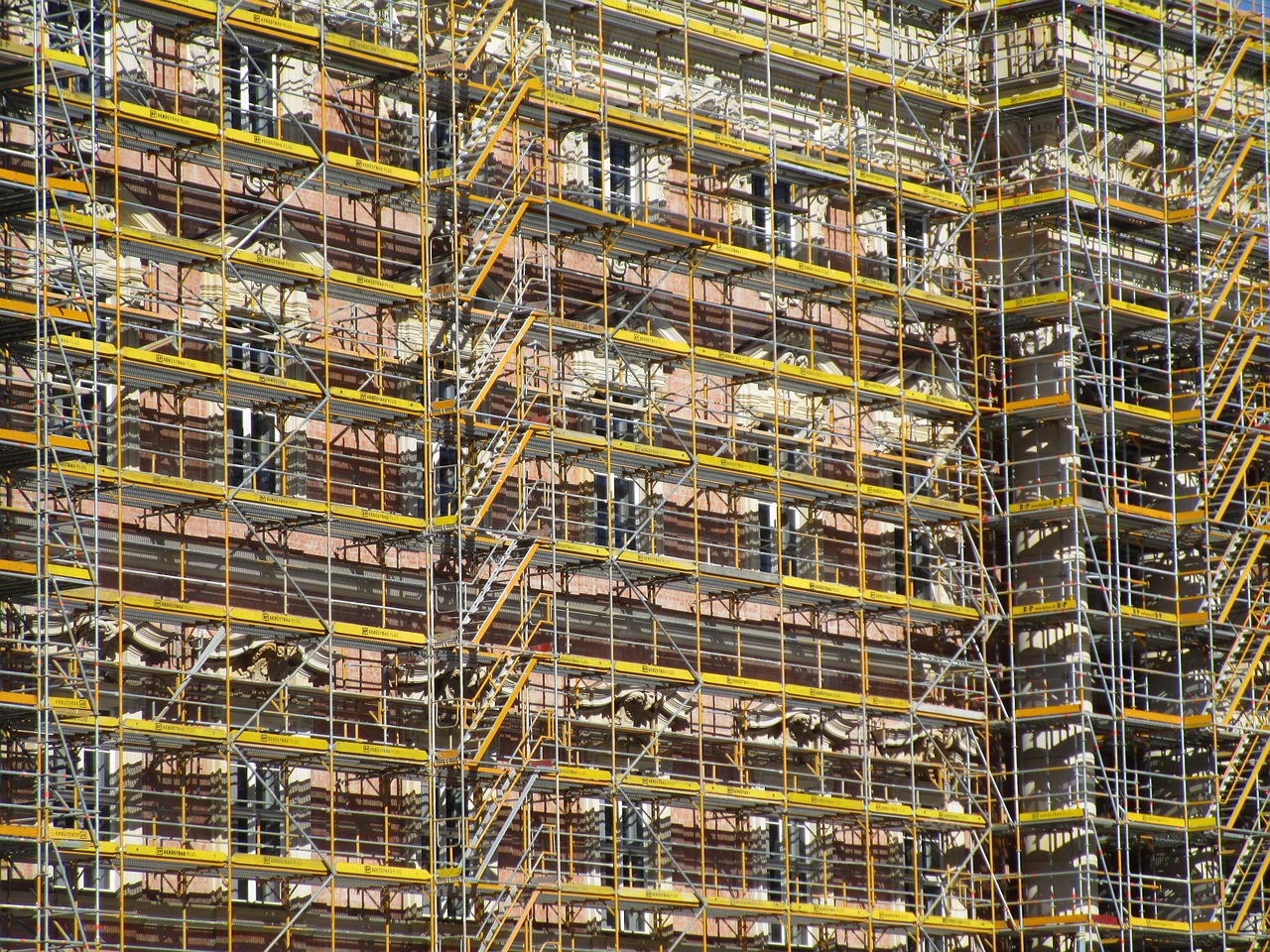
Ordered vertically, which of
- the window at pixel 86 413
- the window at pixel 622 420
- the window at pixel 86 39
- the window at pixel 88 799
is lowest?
the window at pixel 88 799

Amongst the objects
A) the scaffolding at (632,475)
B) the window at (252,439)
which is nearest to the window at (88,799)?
the scaffolding at (632,475)

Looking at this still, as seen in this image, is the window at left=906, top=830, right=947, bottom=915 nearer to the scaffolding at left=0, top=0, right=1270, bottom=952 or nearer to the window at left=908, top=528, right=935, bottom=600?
the scaffolding at left=0, top=0, right=1270, bottom=952

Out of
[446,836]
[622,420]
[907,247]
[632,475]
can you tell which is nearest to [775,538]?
[632,475]

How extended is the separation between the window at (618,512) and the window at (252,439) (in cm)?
602

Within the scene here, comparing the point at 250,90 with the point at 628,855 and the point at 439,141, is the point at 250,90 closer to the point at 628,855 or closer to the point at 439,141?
the point at 439,141

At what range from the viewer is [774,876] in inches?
1908

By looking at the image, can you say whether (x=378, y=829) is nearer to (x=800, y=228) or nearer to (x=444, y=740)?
(x=444, y=740)

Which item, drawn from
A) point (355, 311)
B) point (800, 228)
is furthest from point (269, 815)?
point (800, 228)

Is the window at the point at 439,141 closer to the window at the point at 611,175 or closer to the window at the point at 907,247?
the window at the point at 611,175

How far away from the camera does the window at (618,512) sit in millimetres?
46397

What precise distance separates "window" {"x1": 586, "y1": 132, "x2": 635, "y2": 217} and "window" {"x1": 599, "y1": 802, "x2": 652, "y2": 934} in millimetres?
10676

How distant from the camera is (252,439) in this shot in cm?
4278

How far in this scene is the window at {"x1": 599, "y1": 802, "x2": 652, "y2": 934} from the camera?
45062mm

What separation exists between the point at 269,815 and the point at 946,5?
888 inches
